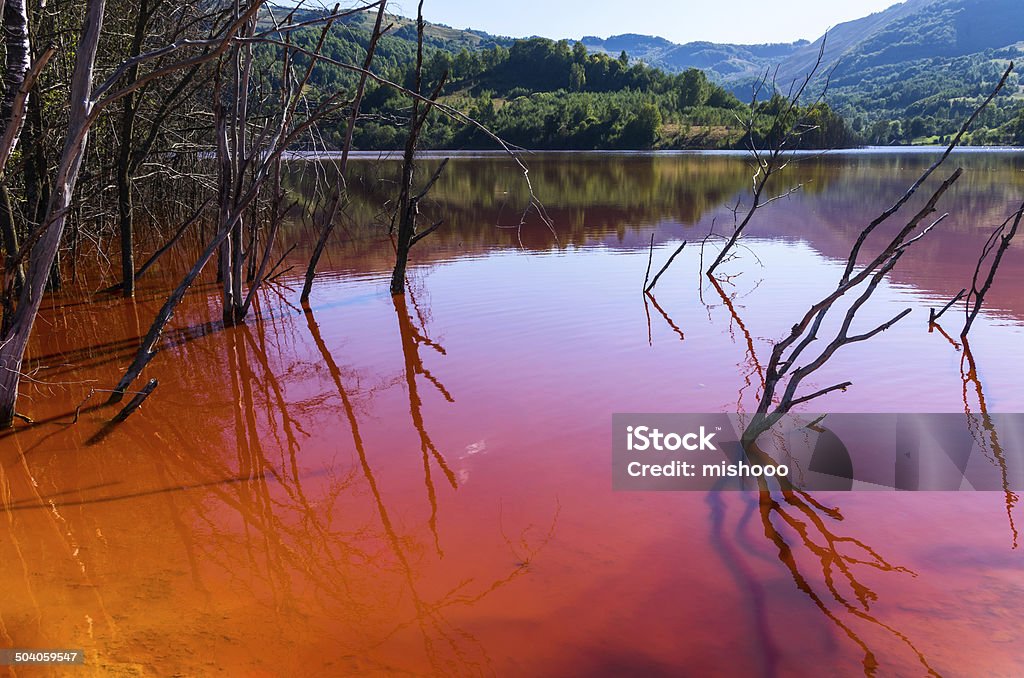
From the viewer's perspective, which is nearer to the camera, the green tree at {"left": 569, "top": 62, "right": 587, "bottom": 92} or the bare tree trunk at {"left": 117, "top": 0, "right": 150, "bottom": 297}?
the bare tree trunk at {"left": 117, "top": 0, "right": 150, "bottom": 297}

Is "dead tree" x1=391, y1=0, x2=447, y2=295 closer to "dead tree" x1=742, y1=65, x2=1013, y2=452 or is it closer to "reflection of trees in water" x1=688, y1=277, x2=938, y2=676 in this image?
"dead tree" x1=742, y1=65, x2=1013, y2=452

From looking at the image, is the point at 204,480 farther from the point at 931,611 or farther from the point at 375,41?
the point at 375,41

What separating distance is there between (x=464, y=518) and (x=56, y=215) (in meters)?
3.73

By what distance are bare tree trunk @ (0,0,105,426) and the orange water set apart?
0.68m

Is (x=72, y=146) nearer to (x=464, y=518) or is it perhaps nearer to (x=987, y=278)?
(x=464, y=518)

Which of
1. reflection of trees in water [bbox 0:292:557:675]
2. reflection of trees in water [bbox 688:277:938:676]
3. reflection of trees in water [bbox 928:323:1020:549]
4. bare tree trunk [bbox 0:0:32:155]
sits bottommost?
reflection of trees in water [bbox 0:292:557:675]

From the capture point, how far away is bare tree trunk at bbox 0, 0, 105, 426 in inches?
212

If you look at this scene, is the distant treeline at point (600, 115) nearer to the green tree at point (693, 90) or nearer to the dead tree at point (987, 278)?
the green tree at point (693, 90)

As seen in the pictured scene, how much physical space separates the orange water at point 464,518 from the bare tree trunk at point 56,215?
2.23 ft

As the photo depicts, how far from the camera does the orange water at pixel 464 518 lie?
13.2 feet

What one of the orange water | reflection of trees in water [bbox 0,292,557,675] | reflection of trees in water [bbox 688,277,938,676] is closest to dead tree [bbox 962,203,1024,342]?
the orange water

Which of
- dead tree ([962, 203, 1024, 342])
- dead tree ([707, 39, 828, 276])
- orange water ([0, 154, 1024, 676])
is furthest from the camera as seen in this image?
dead tree ([707, 39, 828, 276])

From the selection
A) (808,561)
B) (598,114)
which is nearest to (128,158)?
(808,561)

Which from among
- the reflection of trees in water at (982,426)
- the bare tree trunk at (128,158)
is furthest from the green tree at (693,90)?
the reflection of trees in water at (982,426)
